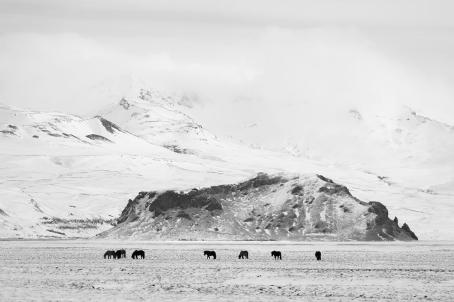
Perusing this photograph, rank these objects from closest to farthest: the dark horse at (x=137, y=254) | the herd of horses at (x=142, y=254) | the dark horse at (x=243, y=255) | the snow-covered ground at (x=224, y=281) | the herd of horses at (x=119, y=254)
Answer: the snow-covered ground at (x=224, y=281) → the herd of horses at (x=142, y=254) → the dark horse at (x=137, y=254) → the dark horse at (x=243, y=255) → the herd of horses at (x=119, y=254)

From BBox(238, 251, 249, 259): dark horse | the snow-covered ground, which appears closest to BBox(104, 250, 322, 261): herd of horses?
BBox(238, 251, 249, 259): dark horse

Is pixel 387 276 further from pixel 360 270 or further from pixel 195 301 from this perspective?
pixel 195 301

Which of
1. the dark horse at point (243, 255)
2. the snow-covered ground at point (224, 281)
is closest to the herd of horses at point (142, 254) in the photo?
the dark horse at point (243, 255)

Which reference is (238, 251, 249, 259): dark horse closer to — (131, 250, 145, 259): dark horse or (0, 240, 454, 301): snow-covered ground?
(131, 250, 145, 259): dark horse

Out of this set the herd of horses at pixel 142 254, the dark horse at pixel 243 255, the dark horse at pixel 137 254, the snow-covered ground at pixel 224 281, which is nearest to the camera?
the snow-covered ground at pixel 224 281

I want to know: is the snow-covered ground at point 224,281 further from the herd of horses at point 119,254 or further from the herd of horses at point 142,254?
the herd of horses at point 119,254

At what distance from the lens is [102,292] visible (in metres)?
64.1

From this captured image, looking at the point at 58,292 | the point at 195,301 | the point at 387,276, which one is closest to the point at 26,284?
the point at 58,292

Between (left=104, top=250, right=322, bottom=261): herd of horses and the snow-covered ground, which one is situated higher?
(left=104, top=250, right=322, bottom=261): herd of horses

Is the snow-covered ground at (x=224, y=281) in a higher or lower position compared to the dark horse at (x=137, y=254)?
lower

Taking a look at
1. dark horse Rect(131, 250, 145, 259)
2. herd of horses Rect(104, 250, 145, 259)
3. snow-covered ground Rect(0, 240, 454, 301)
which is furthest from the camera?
herd of horses Rect(104, 250, 145, 259)

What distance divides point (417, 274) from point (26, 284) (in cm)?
3463

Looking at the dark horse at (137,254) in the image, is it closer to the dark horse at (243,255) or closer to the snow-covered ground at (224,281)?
the dark horse at (243,255)

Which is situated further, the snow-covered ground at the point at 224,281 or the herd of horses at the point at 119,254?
the herd of horses at the point at 119,254
